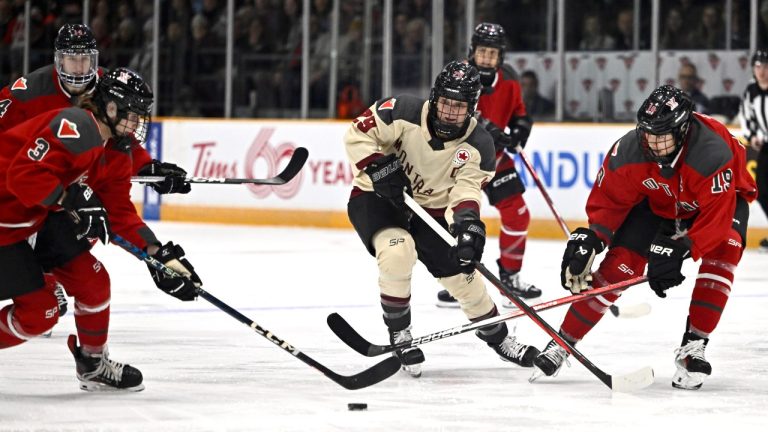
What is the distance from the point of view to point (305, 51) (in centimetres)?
1146

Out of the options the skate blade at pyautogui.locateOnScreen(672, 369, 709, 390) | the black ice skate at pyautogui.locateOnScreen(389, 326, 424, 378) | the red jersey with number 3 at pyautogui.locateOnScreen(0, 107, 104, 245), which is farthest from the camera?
the black ice skate at pyautogui.locateOnScreen(389, 326, 424, 378)

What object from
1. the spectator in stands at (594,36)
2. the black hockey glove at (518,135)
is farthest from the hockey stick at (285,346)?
the spectator in stands at (594,36)

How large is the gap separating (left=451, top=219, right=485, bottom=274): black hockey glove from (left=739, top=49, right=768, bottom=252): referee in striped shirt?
456 cm

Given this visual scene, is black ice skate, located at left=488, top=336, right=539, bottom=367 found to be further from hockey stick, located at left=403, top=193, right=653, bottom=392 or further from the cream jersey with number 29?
the cream jersey with number 29

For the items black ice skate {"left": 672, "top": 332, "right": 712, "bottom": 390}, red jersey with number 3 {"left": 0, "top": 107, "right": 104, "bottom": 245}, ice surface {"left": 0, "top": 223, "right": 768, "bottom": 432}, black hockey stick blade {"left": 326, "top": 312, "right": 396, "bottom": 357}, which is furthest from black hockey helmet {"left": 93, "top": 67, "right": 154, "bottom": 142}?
black ice skate {"left": 672, "top": 332, "right": 712, "bottom": 390}

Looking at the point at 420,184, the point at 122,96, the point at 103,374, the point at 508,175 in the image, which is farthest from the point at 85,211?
the point at 508,175

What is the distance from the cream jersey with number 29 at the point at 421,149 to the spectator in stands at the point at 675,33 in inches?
214

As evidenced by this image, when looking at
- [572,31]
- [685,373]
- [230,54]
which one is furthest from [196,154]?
[685,373]

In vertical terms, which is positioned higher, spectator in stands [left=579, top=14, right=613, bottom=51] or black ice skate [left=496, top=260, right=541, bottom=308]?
spectator in stands [left=579, top=14, right=613, bottom=51]

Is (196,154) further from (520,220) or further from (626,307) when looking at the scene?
(626,307)

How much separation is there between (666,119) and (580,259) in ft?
1.58

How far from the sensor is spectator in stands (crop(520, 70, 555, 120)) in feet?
33.7

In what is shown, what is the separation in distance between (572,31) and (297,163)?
554 cm

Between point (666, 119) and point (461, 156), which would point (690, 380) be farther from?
point (461, 156)
